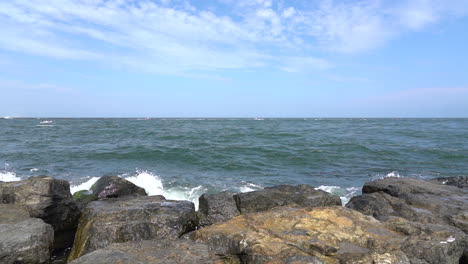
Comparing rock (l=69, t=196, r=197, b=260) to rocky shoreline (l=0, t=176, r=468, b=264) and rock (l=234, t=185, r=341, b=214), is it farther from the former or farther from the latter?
A: rock (l=234, t=185, r=341, b=214)

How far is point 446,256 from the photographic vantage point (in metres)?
4.31

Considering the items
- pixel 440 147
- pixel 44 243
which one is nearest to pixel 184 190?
pixel 44 243

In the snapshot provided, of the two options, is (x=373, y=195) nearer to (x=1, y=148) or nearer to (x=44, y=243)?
(x=44, y=243)

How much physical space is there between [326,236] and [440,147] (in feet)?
74.4

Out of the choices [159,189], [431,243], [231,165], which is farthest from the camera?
[231,165]

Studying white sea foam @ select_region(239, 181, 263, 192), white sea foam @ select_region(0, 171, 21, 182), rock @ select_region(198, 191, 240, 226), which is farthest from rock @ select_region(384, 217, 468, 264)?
white sea foam @ select_region(0, 171, 21, 182)

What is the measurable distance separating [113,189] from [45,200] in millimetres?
2103

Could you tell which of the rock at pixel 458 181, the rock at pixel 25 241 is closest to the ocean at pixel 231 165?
the rock at pixel 458 181

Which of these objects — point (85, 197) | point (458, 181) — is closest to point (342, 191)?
point (458, 181)

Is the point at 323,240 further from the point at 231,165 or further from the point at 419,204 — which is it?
the point at 231,165

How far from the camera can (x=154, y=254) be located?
392 centimetres

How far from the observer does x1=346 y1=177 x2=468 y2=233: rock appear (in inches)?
252

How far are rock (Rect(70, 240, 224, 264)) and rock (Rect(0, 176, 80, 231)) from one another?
3.00 meters

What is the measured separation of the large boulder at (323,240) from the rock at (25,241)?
6.90 feet
